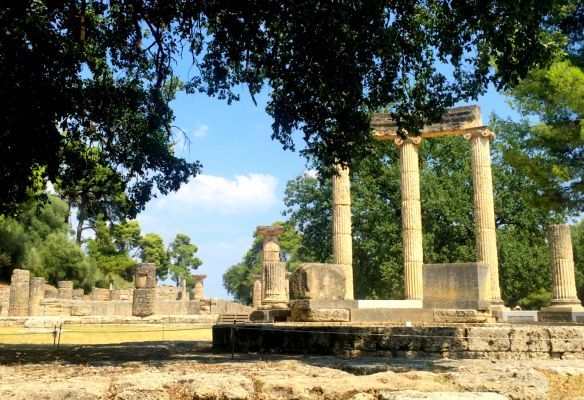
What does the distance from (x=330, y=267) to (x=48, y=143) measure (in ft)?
26.2

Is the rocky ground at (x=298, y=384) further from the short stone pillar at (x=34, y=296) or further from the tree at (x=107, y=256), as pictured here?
the tree at (x=107, y=256)

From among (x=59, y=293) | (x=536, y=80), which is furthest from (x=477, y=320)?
(x=59, y=293)

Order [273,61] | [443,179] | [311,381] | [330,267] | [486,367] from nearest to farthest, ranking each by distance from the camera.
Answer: [311,381] → [486,367] → [273,61] → [330,267] → [443,179]

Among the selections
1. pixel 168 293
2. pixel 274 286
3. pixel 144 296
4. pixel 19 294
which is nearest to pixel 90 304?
pixel 144 296

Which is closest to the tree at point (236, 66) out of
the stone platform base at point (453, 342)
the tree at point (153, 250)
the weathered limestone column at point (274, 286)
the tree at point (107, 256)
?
the stone platform base at point (453, 342)

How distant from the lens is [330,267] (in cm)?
1566

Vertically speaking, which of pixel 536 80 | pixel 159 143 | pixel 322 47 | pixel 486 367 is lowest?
pixel 486 367

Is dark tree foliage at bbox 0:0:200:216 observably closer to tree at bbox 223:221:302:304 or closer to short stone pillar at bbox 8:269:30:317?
short stone pillar at bbox 8:269:30:317

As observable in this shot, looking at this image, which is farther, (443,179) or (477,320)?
(443,179)

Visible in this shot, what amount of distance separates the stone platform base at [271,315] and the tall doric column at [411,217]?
6.81 m

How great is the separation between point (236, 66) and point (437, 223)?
70.9 ft

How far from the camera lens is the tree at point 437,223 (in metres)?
30.5

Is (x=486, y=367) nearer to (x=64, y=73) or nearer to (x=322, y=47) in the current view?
(x=322, y=47)

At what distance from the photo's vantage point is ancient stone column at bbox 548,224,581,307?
20906 mm
